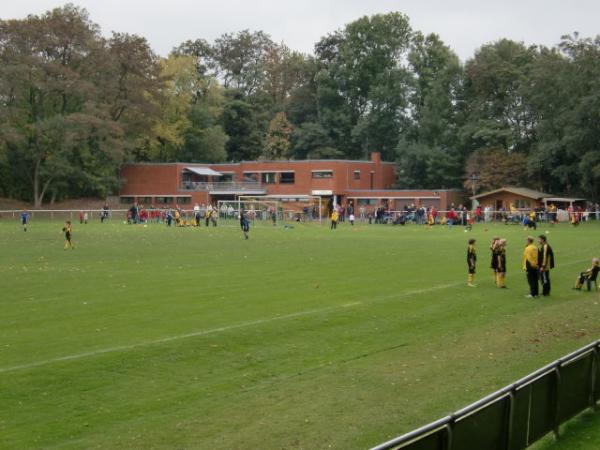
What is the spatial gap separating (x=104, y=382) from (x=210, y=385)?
5.66 ft

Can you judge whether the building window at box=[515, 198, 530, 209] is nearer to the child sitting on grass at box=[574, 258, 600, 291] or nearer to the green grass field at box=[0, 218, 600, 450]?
the green grass field at box=[0, 218, 600, 450]

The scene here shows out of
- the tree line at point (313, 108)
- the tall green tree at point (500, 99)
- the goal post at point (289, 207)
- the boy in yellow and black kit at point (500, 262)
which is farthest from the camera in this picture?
the tall green tree at point (500, 99)

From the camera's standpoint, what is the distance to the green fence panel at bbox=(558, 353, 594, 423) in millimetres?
9414

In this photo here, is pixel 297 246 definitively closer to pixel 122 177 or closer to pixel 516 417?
pixel 516 417

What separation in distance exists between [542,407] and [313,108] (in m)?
104

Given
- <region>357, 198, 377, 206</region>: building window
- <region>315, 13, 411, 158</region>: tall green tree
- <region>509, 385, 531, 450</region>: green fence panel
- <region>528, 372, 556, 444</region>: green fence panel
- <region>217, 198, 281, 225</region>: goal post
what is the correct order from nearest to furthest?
<region>509, 385, 531, 450</region>: green fence panel → <region>528, 372, 556, 444</region>: green fence panel → <region>217, 198, 281, 225</region>: goal post → <region>357, 198, 377, 206</region>: building window → <region>315, 13, 411, 158</region>: tall green tree

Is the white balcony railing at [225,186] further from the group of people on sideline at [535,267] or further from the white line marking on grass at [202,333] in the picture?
the white line marking on grass at [202,333]

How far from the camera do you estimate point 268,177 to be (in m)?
92.4

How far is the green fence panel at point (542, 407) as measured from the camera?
8.73m

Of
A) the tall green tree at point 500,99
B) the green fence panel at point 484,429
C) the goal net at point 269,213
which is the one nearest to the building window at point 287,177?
the goal net at point 269,213

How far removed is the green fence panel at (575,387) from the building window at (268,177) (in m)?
82.3

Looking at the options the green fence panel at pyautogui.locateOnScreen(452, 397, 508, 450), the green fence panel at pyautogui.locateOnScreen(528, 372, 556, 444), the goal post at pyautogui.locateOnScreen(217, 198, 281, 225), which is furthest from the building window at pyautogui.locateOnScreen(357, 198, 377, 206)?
the green fence panel at pyautogui.locateOnScreen(452, 397, 508, 450)

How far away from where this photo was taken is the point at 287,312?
19.0 meters

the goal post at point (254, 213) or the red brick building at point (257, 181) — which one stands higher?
the red brick building at point (257, 181)
